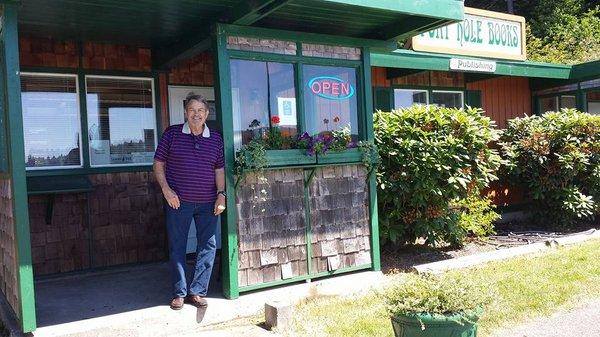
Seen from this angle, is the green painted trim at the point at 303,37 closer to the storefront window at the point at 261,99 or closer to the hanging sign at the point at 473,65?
the storefront window at the point at 261,99

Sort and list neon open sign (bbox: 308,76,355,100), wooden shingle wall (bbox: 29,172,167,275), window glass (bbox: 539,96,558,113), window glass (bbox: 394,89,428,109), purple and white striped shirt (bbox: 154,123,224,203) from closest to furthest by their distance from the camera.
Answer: purple and white striped shirt (bbox: 154,123,224,203), neon open sign (bbox: 308,76,355,100), wooden shingle wall (bbox: 29,172,167,275), window glass (bbox: 394,89,428,109), window glass (bbox: 539,96,558,113)

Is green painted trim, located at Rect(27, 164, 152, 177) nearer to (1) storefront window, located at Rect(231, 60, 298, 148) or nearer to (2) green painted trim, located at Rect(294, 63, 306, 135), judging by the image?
(1) storefront window, located at Rect(231, 60, 298, 148)

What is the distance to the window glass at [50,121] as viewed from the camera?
549 cm

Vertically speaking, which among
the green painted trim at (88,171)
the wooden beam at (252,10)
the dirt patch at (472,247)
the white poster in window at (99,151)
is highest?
the wooden beam at (252,10)

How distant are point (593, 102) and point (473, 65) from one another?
354cm

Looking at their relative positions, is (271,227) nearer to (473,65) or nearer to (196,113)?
(196,113)

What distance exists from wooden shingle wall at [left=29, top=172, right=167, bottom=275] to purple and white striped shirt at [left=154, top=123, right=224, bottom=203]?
5.86ft

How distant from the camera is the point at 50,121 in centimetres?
560

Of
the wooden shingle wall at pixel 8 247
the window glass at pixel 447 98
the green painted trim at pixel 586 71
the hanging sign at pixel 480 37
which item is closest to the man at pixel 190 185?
the wooden shingle wall at pixel 8 247

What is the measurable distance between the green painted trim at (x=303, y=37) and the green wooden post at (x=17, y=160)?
1.61m

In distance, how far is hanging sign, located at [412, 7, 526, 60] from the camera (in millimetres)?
7977

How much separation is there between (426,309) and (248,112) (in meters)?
2.42

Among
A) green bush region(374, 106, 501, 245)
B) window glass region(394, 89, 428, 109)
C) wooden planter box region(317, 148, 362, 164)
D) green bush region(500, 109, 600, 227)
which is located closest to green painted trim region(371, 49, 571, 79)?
window glass region(394, 89, 428, 109)

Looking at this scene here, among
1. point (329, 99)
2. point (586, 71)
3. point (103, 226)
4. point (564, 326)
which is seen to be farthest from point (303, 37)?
point (586, 71)
